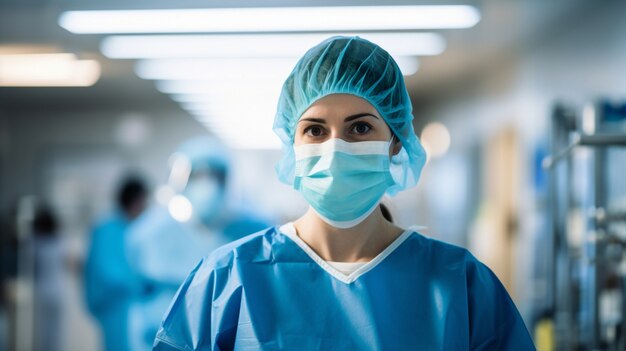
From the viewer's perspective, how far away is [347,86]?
1.40 meters

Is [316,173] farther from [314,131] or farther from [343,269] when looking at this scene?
[343,269]

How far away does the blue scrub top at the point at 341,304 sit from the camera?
135cm

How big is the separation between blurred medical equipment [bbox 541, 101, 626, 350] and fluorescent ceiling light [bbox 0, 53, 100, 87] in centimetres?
426

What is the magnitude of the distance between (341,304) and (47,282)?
537cm

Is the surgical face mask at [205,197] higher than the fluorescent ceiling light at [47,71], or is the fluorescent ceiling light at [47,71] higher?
the fluorescent ceiling light at [47,71]

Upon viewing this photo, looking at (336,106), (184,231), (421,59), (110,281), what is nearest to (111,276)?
(110,281)

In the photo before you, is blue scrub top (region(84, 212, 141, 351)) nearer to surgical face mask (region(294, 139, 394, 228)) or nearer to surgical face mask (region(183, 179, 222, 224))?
surgical face mask (region(183, 179, 222, 224))

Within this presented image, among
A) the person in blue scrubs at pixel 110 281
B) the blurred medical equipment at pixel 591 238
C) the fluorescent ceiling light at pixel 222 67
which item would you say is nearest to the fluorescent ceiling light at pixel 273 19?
the fluorescent ceiling light at pixel 222 67

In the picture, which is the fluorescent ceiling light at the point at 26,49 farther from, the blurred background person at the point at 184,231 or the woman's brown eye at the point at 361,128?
the woman's brown eye at the point at 361,128

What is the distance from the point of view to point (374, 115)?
1.42m

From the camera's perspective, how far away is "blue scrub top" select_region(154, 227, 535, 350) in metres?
1.35

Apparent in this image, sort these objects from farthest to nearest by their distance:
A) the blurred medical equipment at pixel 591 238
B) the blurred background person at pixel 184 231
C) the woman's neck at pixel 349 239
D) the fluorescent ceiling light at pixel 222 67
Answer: the fluorescent ceiling light at pixel 222 67 → the blurred background person at pixel 184 231 → the blurred medical equipment at pixel 591 238 → the woman's neck at pixel 349 239

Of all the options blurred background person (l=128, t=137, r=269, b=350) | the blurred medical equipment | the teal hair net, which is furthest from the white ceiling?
the teal hair net

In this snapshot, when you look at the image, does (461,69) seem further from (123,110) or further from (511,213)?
(123,110)
